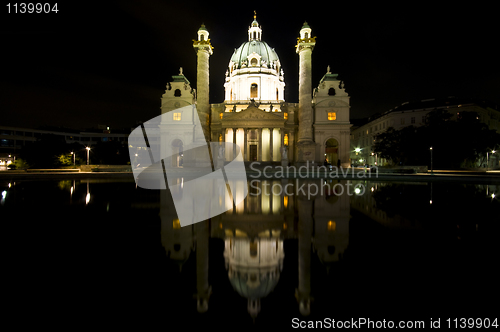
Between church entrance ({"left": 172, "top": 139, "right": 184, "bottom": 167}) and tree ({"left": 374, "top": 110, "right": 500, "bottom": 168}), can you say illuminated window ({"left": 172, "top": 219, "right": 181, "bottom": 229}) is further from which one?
tree ({"left": 374, "top": 110, "right": 500, "bottom": 168})

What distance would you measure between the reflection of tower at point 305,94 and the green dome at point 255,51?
21.3 m

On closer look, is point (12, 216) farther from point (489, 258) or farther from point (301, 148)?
point (301, 148)

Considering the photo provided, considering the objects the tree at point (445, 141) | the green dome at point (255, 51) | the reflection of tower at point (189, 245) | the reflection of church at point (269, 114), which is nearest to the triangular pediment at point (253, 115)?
the reflection of church at point (269, 114)

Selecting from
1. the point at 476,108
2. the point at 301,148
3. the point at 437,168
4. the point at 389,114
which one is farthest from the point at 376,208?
the point at 476,108

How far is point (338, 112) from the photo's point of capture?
177 feet

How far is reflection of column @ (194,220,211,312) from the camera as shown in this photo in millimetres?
4297

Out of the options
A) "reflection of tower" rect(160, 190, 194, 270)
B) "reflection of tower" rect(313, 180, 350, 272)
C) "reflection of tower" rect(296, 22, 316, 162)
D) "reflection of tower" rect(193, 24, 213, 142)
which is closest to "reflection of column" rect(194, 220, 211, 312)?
"reflection of tower" rect(160, 190, 194, 270)

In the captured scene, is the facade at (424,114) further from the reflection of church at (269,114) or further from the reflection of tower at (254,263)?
the reflection of tower at (254,263)

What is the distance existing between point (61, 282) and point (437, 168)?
55.1 m

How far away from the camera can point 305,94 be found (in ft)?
153

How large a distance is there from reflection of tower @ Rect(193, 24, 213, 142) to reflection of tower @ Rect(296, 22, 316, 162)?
16.4m

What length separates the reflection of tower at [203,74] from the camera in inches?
1873

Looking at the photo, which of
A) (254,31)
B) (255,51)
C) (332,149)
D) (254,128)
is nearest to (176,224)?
(254,128)

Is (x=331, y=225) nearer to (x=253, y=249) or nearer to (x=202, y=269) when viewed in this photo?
(x=253, y=249)
